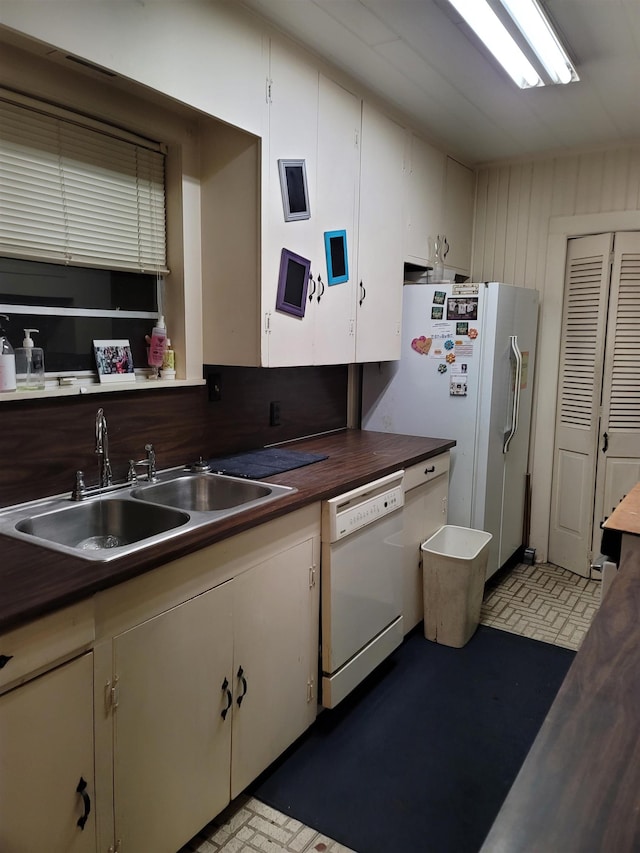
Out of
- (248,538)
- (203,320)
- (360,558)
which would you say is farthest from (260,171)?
(360,558)

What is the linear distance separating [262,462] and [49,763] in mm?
1399

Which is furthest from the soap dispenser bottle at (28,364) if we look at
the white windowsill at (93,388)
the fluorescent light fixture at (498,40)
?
the fluorescent light fixture at (498,40)

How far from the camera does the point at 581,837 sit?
74 cm

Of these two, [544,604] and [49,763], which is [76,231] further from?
[544,604]

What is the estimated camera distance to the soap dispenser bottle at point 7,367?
1.74 meters

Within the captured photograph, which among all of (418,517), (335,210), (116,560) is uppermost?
(335,210)

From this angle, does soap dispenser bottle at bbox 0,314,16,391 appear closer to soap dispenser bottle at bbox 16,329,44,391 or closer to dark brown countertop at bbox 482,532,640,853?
soap dispenser bottle at bbox 16,329,44,391

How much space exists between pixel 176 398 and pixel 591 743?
1.83m

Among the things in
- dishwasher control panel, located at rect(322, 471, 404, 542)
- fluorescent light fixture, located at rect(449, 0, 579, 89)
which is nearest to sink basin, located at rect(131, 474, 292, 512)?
dishwasher control panel, located at rect(322, 471, 404, 542)

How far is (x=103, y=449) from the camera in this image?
6.50ft

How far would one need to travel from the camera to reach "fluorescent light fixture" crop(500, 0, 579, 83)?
6.72 feet

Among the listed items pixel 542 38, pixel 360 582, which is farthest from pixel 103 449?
pixel 542 38

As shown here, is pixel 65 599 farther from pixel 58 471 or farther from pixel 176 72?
pixel 176 72

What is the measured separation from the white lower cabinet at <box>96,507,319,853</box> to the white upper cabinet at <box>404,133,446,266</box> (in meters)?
1.85
